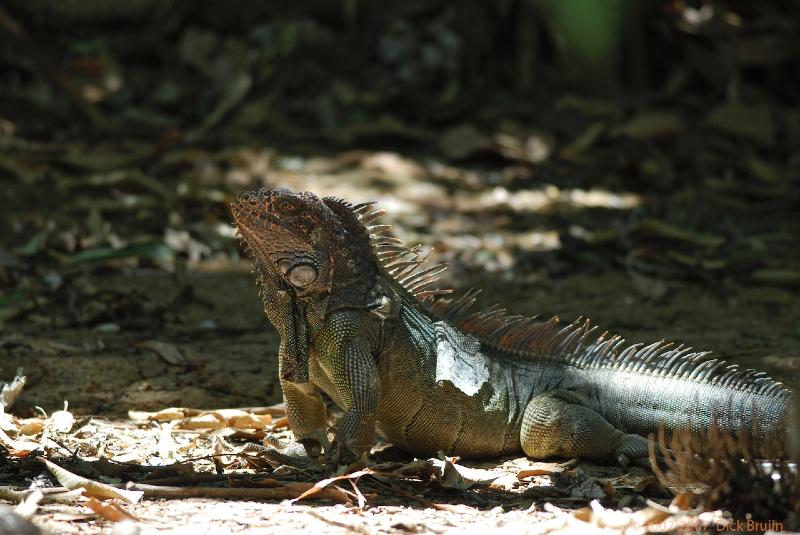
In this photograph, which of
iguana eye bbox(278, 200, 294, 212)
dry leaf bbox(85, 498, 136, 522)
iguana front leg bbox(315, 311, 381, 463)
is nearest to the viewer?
dry leaf bbox(85, 498, 136, 522)

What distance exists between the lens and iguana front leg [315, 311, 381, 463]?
4711mm

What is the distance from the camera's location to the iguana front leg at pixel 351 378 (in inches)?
185

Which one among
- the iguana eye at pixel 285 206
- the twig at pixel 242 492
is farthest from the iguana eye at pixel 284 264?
the twig at pixel 242 492

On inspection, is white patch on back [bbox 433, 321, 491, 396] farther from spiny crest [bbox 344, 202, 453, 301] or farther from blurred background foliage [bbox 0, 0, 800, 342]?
blurred background foliage [bbox 0, 0, 800, 342]

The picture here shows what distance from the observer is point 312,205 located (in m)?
4.90

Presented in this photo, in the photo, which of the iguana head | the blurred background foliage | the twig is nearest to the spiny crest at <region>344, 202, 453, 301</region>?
the iguana head

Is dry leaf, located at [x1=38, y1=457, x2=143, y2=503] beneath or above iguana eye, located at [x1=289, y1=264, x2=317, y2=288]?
beneath

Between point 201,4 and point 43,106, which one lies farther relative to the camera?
point 201,4

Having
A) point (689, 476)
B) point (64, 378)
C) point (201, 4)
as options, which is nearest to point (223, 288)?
point (64, 378)

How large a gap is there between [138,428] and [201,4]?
310 inches

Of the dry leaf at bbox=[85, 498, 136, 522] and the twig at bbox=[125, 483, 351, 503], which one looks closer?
the dry leaf at bbox=[85, 498, 136, 522]

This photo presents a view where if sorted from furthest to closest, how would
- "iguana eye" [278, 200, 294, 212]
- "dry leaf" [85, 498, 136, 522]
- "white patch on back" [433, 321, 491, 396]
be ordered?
1. "white patch on back" [433, 321, 491, 396]
2. "iguana eye" [278, 200, 294, 212]
3. "dry leaf" [85, 498, 136, 522]

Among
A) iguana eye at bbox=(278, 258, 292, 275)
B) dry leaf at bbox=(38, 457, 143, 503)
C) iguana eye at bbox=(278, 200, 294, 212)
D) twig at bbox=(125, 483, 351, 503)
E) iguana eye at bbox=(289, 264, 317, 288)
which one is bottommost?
twig at bbox=(125, 483, 351, 503)

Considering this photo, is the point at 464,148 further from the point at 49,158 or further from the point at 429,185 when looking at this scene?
the point at 49,158
